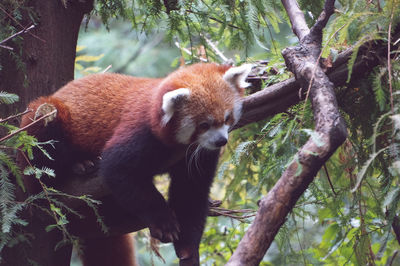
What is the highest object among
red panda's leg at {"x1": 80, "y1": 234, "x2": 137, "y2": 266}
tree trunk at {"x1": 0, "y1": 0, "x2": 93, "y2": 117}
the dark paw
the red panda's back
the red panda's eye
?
tree trunk at {"x1": 0, "y1": 0, "x2": 93, "y2": 117}

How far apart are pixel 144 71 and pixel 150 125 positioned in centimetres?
666

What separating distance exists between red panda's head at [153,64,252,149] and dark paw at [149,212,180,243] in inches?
20.8

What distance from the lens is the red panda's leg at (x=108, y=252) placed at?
3.87 meters

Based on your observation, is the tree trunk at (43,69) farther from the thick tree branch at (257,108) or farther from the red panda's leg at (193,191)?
the red panda's leg at (193,191)

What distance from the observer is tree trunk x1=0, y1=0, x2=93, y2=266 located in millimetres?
3322

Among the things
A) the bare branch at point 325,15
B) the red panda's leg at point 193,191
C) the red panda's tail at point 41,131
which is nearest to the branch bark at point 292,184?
the bare branch at point 325,15

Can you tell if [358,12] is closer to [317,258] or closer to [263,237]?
[263,237]

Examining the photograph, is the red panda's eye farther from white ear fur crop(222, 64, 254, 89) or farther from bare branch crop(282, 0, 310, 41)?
bare branch crop(282, 0, 310, 41)

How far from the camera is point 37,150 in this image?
3.30 m

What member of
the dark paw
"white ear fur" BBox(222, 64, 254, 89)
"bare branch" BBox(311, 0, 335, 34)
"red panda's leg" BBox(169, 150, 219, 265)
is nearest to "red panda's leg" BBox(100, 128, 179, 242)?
the dark paw

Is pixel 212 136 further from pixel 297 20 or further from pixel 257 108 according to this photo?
pixel 297 20

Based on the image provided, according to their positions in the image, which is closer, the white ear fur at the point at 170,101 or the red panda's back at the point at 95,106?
the white ear fur at the point at 170,101

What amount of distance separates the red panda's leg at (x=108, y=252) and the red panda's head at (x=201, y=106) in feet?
4.00

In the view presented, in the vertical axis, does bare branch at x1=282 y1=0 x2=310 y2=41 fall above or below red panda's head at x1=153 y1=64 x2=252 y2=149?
above
